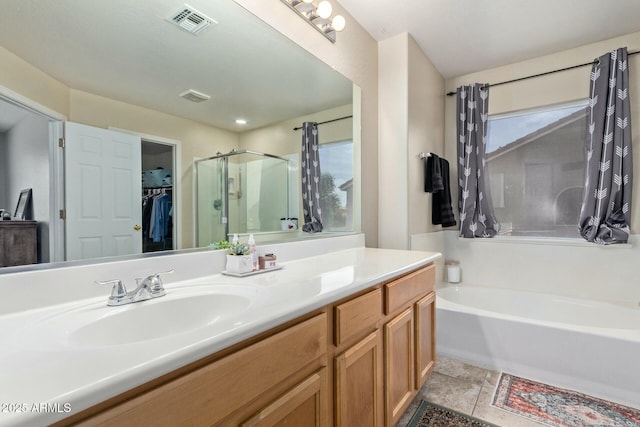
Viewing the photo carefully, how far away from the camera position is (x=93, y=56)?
95cm

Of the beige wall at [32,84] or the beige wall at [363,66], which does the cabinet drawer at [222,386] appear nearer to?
the beige wall at [32,84]

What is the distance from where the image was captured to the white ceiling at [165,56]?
2.85ft

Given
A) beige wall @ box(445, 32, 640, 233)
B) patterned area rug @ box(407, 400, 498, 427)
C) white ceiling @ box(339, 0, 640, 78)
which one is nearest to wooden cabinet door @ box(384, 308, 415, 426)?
patterned area rug @ box(407, 400, 498, 427)

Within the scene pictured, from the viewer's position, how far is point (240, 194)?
142 centimetres

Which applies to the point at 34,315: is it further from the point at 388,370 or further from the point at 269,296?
the point at 388,370

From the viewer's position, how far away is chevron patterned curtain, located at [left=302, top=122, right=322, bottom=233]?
1808 mm

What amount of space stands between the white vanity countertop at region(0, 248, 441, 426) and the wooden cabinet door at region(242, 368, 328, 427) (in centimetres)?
20

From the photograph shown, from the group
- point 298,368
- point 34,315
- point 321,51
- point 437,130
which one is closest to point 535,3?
point 437,130

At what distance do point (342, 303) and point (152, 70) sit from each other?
1.05m

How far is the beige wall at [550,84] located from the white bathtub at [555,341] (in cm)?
77

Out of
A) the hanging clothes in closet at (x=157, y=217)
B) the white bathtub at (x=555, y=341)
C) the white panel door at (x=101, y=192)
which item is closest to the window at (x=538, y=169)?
the white bathtub at (x=555, y=341)

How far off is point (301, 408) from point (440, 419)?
1121 mm

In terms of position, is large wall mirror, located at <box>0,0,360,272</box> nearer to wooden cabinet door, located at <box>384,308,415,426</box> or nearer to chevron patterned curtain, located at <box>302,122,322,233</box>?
chevron patterned curtain, located at <box>302,122,322,233</box>

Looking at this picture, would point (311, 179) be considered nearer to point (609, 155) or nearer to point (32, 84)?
point (32, 84)
